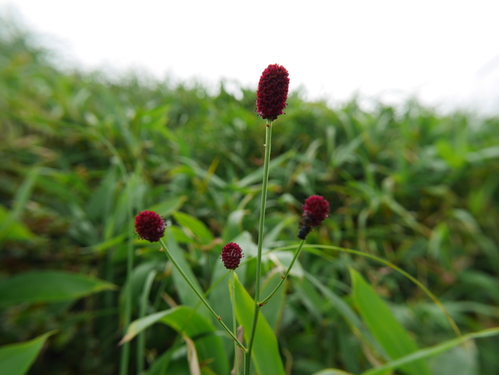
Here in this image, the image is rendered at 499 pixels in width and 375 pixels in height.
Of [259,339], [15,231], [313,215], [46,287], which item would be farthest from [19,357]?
[313,215]

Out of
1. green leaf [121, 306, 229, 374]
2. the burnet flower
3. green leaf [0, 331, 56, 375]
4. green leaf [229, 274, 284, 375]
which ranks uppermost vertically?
the burnet flower

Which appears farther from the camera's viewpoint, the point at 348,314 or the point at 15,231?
the point at 15,231

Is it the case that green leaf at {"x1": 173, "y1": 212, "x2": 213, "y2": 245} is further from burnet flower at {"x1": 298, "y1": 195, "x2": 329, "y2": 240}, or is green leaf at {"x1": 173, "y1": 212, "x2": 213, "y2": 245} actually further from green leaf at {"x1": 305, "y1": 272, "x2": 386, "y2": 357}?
burnet flower at {"x1": 298, "y1": 195, "x2": 329, "y2": 240}

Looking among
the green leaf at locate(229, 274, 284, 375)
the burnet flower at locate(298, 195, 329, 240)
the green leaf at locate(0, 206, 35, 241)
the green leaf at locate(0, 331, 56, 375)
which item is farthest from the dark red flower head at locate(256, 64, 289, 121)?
the green leaf at locate(0, 206, 35, 241)

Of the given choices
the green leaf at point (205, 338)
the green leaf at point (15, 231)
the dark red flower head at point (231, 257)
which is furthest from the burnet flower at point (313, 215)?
the green leaf at point (15, 231)

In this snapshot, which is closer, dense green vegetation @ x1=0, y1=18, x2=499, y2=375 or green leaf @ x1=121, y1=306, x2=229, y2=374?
green leaf @ x1=121, y1=306, x2=229, y2=374

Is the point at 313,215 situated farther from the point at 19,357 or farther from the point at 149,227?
the point at 19,357
